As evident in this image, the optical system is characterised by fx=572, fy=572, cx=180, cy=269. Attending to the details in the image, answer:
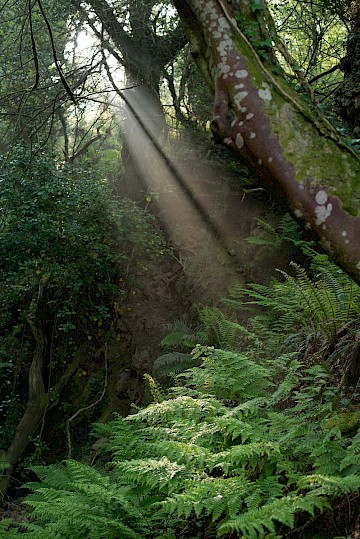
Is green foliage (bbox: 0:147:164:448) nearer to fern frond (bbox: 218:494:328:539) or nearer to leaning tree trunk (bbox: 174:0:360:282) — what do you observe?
leaning tree trunk (bbox: 174:0:360:282)

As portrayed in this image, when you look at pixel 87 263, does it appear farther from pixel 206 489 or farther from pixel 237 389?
pixel 206 489

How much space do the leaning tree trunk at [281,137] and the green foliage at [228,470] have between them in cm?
Result: 124

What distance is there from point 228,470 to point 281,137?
2091 mm

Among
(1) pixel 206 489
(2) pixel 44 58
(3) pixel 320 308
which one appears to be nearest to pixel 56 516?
(1) pixel 206 489

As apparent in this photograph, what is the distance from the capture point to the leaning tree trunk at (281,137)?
2.48 metres

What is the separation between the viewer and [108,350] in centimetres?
941

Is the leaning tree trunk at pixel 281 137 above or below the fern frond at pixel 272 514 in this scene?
above

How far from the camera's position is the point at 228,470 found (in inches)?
140

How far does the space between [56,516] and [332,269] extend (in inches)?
142

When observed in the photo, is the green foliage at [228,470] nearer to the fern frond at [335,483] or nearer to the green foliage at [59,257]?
the fern frond at [335,483]

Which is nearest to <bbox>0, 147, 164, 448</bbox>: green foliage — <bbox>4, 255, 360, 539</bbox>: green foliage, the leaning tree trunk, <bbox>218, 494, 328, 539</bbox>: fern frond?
<bbox>4, 255, 360, 539</bbox>: green foliage

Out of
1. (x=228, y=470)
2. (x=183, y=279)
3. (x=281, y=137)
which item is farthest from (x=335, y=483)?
(x=183, y=279)

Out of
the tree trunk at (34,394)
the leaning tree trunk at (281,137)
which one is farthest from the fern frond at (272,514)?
the tree trunk at (34,394)

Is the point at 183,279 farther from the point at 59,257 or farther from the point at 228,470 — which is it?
the point at 228,470
